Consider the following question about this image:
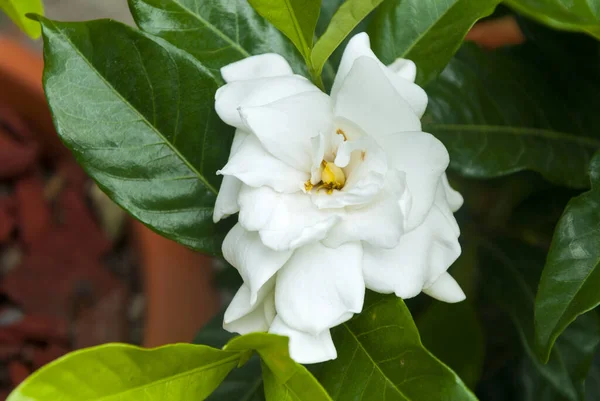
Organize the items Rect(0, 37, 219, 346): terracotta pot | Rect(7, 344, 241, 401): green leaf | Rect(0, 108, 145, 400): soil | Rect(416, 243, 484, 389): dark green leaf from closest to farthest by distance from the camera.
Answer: Rect(7, 344, 241, 401): green leaf < Rect(416, 243, 484, 389): dark green leaf < Rect(0, 37, 219, 346): terracotta pot < Rect(0, 108, 145, 400): soil

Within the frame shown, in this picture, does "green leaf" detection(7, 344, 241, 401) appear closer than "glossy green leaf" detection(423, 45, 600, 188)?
Yes

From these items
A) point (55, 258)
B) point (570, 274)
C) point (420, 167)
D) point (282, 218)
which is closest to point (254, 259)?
point (282, 218)

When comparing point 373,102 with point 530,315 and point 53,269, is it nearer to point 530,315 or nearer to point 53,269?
point 530,315

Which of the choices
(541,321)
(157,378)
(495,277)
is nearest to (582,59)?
(495,277)

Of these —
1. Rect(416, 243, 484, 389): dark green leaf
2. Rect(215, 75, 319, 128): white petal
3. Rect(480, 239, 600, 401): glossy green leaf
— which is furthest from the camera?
Rect(416, 243, 484, 389): dark green leaf

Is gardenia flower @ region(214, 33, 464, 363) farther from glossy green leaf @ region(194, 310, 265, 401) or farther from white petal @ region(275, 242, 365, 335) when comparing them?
glossy green leaf @ region(194, 310, 265, 401)

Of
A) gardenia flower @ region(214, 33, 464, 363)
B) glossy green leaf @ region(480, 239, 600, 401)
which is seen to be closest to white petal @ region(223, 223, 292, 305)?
gardenia flower @ region(214, 33, 464, 363)

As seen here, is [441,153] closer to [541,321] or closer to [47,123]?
[541,321]
